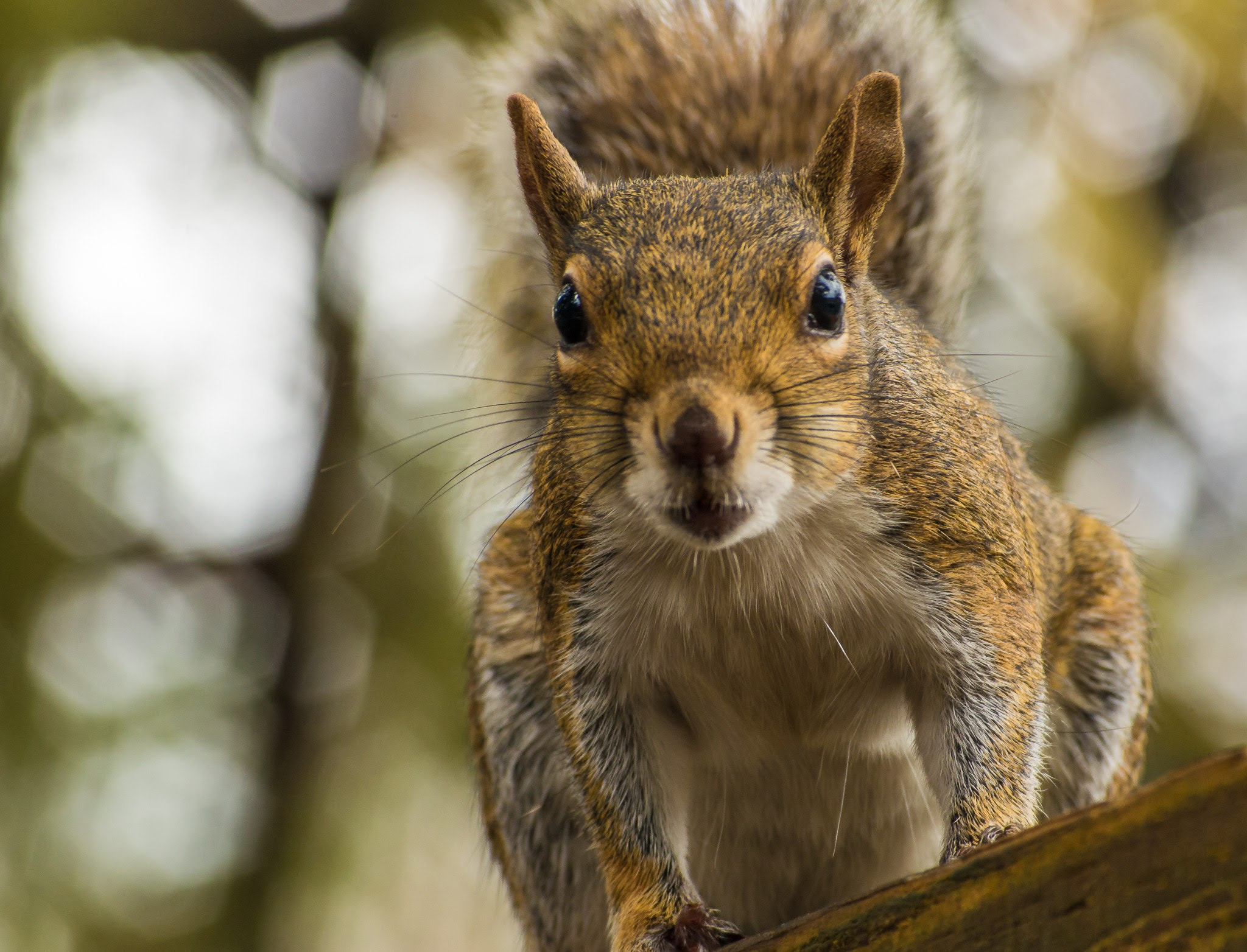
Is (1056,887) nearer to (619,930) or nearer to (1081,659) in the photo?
(619,930)

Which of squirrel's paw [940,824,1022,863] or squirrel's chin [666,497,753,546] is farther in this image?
squirrel's paw [940,824,1022,863]

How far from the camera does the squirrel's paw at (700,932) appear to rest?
214 centimetres

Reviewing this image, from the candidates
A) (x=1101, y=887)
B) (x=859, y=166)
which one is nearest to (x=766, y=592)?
(x=859, y=166)

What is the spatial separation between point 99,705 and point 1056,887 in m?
5.07

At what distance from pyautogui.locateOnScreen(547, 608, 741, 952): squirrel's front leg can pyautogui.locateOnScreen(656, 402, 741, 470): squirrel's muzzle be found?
0.67 m

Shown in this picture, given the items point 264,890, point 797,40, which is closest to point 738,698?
point 797,40

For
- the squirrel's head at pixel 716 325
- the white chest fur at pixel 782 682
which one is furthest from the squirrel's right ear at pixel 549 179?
the white chest fur at pixel 782 682

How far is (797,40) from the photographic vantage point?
3469mm

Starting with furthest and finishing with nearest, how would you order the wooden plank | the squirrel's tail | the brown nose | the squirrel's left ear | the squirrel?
the squirrel's tail
the squirrel's left ear
the squirrel
the brown nose
the wooden plank

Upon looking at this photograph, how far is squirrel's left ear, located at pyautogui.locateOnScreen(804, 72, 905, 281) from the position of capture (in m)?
2.34

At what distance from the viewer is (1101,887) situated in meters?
1.39

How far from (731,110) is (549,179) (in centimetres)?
97

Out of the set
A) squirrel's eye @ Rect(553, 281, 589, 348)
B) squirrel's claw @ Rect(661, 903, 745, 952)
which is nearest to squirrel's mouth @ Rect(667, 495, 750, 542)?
squirrel's eye @ Rect(553, 281, 589, 348)

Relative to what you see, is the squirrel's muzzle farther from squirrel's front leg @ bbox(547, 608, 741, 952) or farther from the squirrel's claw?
the squirrel's claw
